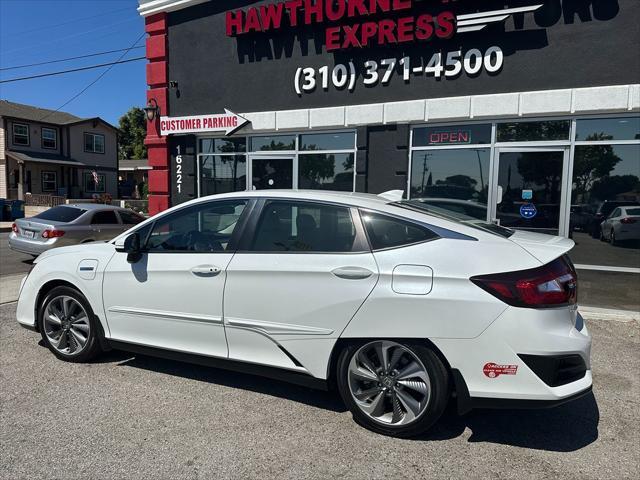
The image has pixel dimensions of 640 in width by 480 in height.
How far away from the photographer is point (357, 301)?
10.5 feet

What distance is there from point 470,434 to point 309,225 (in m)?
1.85

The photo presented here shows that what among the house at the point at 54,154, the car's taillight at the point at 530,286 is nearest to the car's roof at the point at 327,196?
the car's taillight at the point at 530,286

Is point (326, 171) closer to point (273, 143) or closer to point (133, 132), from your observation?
point (273, 143)

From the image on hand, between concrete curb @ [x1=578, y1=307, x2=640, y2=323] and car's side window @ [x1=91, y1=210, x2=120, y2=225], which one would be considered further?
car's side window @ [x1=91, y1=210, x2=120, y2=225]

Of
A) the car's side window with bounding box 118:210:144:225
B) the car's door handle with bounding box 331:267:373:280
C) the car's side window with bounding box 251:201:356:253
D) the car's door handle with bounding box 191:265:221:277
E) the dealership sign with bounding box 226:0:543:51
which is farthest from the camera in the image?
the car's side window with bounding box 118:210:144:225

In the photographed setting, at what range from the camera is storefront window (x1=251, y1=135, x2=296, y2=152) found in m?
9.46

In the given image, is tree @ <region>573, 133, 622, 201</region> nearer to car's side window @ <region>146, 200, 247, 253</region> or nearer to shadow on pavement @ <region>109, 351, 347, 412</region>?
shadow on pavement @ <region>109, 351, 347, 412</region>

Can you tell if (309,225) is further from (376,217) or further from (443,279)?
(443,279)

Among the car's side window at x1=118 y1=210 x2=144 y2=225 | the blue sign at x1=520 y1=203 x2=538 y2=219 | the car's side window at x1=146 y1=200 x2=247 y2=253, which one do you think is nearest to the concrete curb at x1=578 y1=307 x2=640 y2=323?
the blue sign at x1=520 y1=203 x2=538 y2=219

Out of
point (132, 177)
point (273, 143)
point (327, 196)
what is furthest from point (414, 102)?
point (132, 177)

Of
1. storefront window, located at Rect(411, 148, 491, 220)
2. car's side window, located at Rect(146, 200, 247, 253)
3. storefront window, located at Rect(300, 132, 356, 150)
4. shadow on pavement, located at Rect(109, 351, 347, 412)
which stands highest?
storefront window, located at Rect(300, 132, 356, 150)

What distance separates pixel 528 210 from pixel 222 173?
6.14 m

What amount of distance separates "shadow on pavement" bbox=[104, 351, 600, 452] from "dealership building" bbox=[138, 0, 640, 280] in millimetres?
4418

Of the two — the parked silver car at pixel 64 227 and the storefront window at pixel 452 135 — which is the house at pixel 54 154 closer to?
the parked silver car at pixel 64 227
